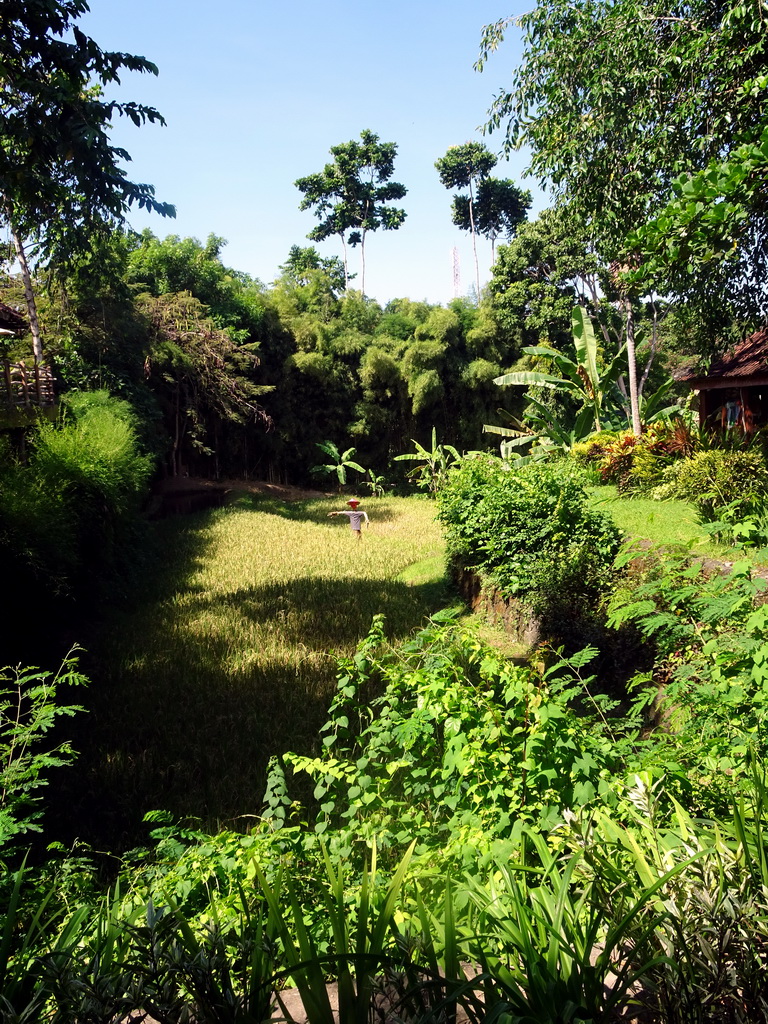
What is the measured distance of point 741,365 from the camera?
47.0 feet

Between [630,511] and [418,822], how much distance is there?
765 centimetres

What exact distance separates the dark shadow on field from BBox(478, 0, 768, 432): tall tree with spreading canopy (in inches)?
426

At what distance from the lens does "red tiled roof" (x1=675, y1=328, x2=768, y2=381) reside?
1371 cm

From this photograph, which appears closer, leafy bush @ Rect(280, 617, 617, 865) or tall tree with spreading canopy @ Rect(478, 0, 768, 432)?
leafy bush @ Rect(280, 617, 617, 865)

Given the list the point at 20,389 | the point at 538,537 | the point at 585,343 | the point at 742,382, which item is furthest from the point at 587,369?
the point at 20,389

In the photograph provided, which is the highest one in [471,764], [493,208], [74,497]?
[493,208]

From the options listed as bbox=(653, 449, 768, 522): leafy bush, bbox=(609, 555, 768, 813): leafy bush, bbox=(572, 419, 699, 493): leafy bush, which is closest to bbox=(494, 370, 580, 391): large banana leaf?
bbox=(572, 419, 699, 493): leafy bush

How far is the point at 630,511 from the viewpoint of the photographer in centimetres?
951

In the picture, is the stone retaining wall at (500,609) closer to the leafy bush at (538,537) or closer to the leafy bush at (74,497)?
the leafy bush at (538,537)

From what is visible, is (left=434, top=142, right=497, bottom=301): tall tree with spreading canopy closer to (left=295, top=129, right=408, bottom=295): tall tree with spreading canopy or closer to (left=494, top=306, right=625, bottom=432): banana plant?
(left=295, top=129, right=408, bottom=295): tall tree with spreading canopy

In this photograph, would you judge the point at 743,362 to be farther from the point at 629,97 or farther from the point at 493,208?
the point at 493,208

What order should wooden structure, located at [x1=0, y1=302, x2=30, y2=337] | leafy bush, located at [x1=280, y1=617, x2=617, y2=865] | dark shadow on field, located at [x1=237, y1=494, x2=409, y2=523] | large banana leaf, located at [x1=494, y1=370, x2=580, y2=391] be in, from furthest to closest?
dark shadow on field, located at [x1=237, y1=494, x2=409, y2=523] < large banana leaf, located at [x1=494, y1=370, x2=580, y2=391] < wooden structure, located at [x1=0, y1=302, x2=30, y2=337] < leafy bush, located at [x1=280, y1=617, x2=617, y2=865]

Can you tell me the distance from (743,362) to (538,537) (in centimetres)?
927

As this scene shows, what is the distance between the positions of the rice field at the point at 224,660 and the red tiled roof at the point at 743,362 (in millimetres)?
6774
